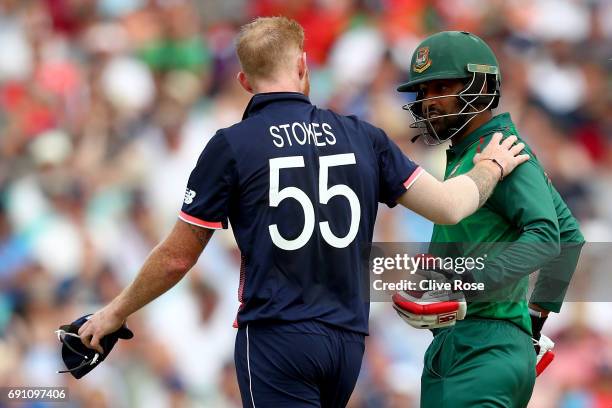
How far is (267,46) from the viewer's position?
155 inches

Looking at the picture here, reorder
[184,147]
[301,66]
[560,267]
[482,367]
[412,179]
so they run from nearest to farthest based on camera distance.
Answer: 1. [412,179]
2. [301,66]
3. [482,367]
4. [560,267]
5. [184,147]

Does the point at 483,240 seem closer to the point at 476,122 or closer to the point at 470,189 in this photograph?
the point at 470,189

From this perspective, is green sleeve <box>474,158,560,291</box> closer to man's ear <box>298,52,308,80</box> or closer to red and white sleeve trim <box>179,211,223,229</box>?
man's ear <box>298,52,308,80</box>

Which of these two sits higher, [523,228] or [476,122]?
[476,122]

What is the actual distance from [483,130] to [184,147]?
4.06m

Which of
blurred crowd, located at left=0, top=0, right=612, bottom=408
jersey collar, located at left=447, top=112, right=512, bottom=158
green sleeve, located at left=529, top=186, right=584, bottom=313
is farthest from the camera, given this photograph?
blurred crowd, located at left=0, top=0, right=612, bottom=408

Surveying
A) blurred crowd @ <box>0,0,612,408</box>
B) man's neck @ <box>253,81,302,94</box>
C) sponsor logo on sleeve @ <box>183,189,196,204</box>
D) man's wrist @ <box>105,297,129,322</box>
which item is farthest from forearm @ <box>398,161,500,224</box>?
blurred crowd @ <box>0,0,612,408</box>

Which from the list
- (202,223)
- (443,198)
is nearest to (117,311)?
(202,223)

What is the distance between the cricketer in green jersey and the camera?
13.4ft

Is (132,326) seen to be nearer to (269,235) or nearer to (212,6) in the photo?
(212,6)

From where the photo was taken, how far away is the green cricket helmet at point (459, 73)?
4.42 metres

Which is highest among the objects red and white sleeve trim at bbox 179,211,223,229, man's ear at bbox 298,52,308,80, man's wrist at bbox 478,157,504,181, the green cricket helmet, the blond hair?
the blond hair

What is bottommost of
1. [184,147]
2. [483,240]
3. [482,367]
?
[184,147]

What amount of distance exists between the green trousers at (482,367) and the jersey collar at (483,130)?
0.74m
